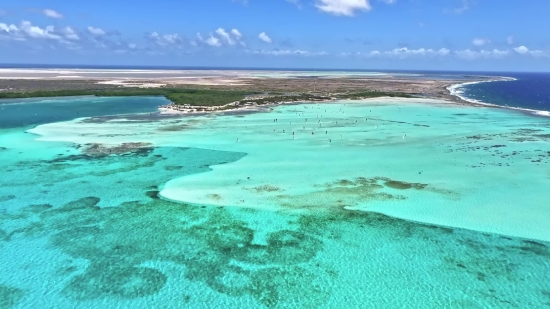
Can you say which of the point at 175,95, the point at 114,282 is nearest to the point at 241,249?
the point at 114,282

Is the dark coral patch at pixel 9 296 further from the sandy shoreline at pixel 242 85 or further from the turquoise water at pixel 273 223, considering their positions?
the sandy shoreline at pixel 242 85

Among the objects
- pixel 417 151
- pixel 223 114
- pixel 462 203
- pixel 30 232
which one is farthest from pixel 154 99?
pixel 462 203

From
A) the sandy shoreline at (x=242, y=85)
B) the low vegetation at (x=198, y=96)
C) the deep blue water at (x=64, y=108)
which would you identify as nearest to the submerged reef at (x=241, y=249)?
the deep blue water at (x=64, y=108)

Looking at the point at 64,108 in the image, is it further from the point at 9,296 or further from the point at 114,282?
the point at 114,282

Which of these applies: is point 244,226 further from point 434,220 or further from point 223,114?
point 223,114

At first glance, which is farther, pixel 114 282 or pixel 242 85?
pixel 242 85

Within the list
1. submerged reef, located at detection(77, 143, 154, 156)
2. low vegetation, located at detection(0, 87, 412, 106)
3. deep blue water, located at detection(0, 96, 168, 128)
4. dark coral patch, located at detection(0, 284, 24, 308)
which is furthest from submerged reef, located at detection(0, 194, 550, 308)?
low vegetation, located at detection(0, 87, 412, 106)
